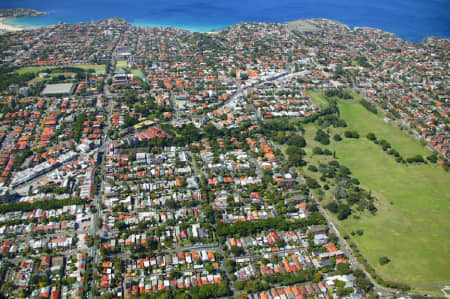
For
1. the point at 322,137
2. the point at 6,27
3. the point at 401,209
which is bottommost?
the point at 401,209

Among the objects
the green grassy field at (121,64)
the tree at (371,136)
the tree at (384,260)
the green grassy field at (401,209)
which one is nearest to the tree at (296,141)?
the green grassy field at (401,209)

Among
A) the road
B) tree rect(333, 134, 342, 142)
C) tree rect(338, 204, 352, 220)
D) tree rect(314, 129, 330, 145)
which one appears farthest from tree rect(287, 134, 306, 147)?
the road

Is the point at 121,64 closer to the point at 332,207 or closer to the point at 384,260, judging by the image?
the point at 332,207

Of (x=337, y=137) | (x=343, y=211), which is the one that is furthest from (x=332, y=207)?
(x=337, y=137)

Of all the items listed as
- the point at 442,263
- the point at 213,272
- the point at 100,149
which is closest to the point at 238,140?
the point at 100,149

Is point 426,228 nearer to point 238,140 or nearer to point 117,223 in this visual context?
point 238,140

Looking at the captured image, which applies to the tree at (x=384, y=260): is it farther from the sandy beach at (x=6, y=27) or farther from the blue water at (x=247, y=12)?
the sandy beach at (x=6, y=27)
